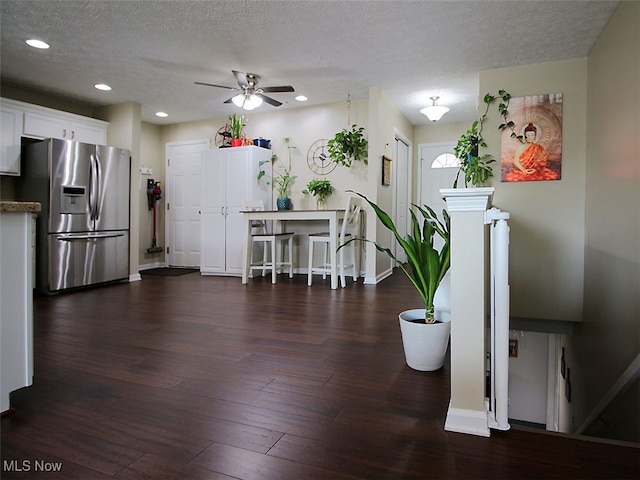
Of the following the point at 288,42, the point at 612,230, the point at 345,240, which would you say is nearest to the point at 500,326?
the point at 612,230

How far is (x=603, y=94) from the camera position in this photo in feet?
10.5

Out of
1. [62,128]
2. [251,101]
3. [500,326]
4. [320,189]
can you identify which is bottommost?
[500,326]

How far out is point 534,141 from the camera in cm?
396

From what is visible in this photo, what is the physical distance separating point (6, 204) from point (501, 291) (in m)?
1.90

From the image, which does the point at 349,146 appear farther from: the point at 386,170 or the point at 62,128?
the point at 62,128

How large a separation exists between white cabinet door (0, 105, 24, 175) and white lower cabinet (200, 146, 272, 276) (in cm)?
214

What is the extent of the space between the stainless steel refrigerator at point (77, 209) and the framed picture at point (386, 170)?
10.8 feet

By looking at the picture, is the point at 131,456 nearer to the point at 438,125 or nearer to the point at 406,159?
the point at 406,159

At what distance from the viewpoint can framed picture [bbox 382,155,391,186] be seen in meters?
4.96

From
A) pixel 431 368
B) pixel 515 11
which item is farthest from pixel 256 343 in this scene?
pixel 515 11

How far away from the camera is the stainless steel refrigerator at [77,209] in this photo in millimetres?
4211

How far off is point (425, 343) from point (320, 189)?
356 centimetres

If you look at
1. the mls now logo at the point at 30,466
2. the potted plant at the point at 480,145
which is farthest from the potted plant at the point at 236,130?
the mls now logo at the point at 30,466

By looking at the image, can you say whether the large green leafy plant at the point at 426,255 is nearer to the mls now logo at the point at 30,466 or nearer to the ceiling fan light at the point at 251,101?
the mls now logo at the point at 30,466
